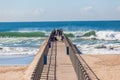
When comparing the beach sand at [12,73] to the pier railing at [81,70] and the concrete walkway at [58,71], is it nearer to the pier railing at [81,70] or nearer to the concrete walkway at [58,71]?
the concrete walkway at [58,71]

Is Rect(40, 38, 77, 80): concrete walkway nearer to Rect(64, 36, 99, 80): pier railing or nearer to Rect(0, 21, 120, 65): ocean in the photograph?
Rect(64, 36, 99, 80): pier railing

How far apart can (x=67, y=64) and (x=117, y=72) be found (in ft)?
9.00

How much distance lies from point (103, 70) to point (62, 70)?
9.21 ft

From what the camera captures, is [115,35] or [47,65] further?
[115,35]

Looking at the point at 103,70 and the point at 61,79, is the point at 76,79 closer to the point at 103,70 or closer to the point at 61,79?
the point at 61,79

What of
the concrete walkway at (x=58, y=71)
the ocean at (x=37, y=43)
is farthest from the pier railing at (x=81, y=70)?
the ocean at (x=37, y=43)

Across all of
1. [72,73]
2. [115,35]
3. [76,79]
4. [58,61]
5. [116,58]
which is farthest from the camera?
[115,35]

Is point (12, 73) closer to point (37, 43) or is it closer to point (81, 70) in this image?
point (81, 70)

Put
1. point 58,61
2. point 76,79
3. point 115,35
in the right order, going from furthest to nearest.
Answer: point 115,35 < point 58,61 < point 76,79

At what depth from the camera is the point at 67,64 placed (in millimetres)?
20125

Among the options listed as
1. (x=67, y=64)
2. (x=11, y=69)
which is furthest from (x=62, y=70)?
(x=11, y=69)

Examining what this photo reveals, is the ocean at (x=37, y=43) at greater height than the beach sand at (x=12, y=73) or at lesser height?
lesser

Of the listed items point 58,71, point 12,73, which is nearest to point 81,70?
point 58,71

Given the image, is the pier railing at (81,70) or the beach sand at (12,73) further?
the beach sand at (12,73)
